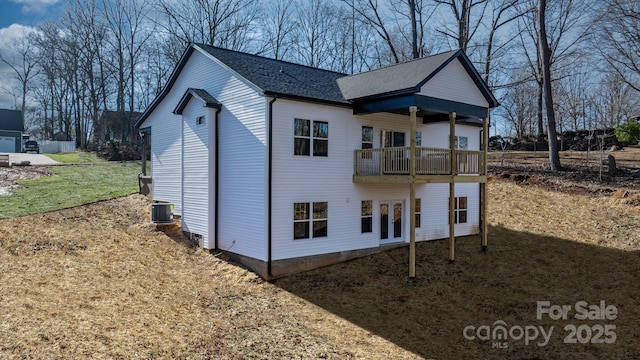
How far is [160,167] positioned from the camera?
18656 millimetres

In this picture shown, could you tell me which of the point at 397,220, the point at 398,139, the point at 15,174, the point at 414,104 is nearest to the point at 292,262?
the point at 397,220

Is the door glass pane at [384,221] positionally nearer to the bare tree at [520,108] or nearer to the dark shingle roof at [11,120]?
the bare tree at [520,108]

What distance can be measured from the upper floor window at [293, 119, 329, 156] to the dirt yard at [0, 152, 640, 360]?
395 cm

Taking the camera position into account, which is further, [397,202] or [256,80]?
[397,202]

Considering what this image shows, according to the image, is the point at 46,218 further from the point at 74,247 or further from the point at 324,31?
the point at 324,31

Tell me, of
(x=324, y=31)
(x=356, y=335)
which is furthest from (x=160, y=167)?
(x=324, y=31)

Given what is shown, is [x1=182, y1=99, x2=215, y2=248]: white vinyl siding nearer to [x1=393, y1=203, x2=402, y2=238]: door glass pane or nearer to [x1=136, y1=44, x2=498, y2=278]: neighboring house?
[x1=136, y1=44, x2=498, y2=278]: neighboring house

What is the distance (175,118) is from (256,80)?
6232 mm

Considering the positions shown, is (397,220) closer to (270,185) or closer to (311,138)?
(311,138)

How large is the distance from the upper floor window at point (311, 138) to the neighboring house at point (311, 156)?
3 centimetres

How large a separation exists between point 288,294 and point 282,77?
7406mm

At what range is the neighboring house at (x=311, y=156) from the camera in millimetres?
12875

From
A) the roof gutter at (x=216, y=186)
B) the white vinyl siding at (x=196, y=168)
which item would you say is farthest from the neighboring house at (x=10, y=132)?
the roof gutter at (x=216, y=186)

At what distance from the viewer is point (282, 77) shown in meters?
14.5
